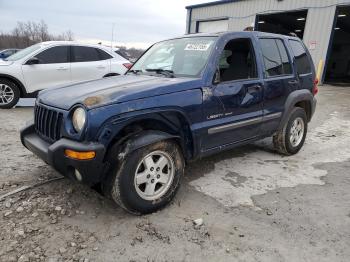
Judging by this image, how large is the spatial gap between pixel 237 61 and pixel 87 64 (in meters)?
5.43

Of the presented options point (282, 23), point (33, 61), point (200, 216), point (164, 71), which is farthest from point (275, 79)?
point (282, 23)

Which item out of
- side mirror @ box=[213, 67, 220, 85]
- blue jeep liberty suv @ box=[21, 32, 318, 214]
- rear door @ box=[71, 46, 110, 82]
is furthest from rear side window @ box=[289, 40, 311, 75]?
rear door @ box=[71, 46, 110, 82]

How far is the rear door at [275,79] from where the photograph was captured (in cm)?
432

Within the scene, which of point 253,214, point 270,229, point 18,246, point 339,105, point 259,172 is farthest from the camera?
point 339,105

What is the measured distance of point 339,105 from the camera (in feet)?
35.4

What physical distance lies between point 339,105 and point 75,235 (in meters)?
10.3

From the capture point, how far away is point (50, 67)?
7.98 m

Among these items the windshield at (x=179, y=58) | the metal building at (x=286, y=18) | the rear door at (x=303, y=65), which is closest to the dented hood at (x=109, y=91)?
the windshield at (x=179, y=58)

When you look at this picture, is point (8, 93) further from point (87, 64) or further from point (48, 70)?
point (87, 64)

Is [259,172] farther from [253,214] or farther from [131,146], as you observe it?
[131,146]

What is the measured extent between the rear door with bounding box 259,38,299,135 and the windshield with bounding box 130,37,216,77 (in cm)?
94

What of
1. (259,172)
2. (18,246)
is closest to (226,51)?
(259,172)

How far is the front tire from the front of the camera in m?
2.92

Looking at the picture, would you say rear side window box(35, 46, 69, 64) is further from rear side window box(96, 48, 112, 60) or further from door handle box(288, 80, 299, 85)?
door handle box(288, 80, 299, 85)
